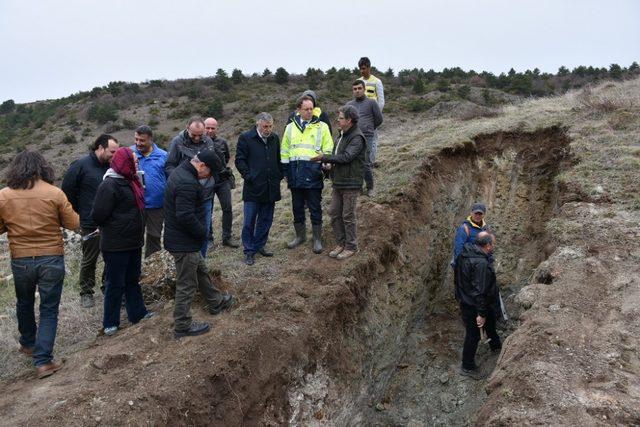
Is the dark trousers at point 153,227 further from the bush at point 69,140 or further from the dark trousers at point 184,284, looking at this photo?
the bush at point 69,140

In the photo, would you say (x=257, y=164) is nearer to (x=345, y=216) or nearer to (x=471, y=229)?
(x=345, y=216)

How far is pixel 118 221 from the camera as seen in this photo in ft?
17.0

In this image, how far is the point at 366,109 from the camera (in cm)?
833

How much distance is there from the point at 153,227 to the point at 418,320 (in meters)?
5.11

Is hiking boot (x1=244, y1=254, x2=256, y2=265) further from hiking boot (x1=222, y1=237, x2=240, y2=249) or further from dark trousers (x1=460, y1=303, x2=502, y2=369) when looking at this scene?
dark trousers (x1=460, y1=303, x2=502, y2=369)

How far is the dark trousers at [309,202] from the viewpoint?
23.1 ft

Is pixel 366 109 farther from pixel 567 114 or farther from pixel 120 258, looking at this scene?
pixel 567 114

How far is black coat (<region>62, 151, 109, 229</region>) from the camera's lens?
19.5 ft

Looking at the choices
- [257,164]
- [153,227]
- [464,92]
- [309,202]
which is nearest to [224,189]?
[257,164]

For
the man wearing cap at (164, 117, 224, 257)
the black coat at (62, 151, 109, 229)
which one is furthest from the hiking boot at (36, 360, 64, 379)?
the man wearing cap at (164, 117, 224, 257)

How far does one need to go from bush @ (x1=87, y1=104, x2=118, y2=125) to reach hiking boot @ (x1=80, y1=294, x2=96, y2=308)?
26893 millimetres

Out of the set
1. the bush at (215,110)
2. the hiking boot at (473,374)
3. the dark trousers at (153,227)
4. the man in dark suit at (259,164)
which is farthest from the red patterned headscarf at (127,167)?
the bush at (215,110)

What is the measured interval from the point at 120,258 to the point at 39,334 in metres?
1.10

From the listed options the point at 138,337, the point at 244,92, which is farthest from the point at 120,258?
the point at 244,92
